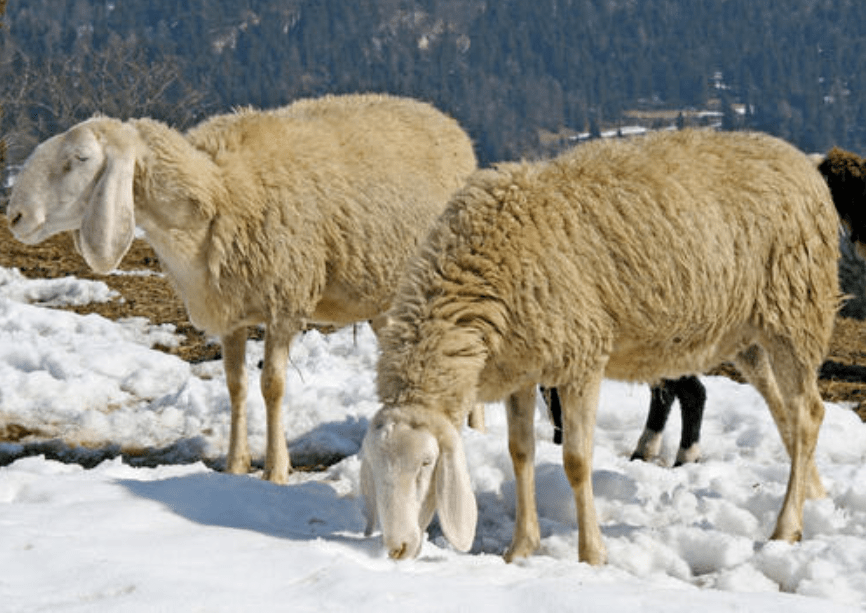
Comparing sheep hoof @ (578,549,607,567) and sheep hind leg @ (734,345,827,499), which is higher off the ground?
sheep hind leg @ (734,345,827,499)

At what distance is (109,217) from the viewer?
20.1ft

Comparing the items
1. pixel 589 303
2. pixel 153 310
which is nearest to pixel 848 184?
pixel 589 303

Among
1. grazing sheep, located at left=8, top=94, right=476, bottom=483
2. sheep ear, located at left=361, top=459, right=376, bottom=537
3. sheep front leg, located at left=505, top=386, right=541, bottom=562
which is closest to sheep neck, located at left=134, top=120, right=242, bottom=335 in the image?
grazing sheep, located at left=8, top=94, right=476, bottom=483

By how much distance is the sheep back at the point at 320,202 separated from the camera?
265 inches

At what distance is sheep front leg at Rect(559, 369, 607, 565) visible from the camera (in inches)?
209

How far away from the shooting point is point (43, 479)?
5.41m

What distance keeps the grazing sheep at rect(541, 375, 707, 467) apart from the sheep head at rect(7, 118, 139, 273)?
2.92 meters

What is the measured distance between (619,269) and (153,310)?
22.8 feet

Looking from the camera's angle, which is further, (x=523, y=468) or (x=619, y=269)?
(x=523, y=468)

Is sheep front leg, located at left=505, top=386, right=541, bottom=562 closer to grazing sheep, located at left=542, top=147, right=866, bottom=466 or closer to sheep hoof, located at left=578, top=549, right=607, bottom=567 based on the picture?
sheep hoof, located at left=578, top=549, right=607, bottom=567

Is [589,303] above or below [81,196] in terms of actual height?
below

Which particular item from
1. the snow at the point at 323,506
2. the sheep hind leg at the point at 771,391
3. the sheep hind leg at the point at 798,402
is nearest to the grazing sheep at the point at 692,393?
the snow at the point at 323,506

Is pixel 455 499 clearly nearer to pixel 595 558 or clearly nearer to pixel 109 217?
pixel 595 558

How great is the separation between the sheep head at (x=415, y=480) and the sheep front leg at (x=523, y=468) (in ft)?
2.41
